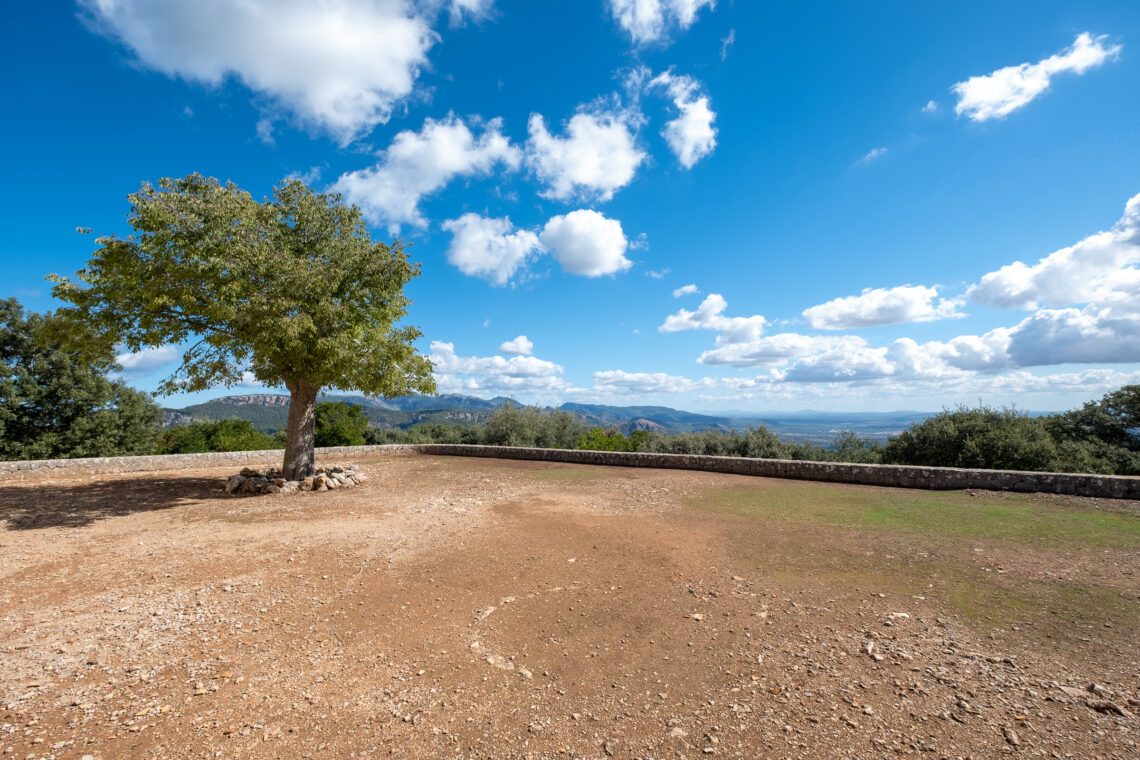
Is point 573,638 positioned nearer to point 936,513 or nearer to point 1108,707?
point 1108,707

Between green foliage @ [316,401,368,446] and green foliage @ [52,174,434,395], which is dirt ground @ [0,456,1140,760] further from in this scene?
green foliage @ [316,401,368,446]

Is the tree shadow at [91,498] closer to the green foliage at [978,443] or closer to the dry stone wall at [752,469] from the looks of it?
the dry stone wall at [752,469]

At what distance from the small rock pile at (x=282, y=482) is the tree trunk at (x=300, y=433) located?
1.08 feet

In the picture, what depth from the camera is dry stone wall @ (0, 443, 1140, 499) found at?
33.9ft

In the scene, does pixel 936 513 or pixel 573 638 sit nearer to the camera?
pixel 573 638

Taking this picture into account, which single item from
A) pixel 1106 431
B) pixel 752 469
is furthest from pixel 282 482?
pixel 1106 431

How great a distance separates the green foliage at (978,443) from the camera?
15.7 m

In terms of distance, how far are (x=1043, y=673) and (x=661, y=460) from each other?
1279 centimetres

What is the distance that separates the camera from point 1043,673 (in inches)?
150

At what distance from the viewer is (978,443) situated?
16734mm

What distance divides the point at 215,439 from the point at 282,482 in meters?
24.1

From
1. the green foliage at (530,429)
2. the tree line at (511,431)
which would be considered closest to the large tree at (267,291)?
the tree line at (511,431)

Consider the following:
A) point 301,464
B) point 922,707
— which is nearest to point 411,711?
point 922,707

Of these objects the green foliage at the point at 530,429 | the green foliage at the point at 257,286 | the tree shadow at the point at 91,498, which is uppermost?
the green foliage at the point at 257,286
